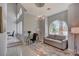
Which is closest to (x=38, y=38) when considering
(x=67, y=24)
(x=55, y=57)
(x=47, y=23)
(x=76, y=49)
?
(x=47, y=23)

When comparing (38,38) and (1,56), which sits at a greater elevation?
(38,38)

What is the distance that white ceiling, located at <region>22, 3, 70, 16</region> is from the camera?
9.63ft

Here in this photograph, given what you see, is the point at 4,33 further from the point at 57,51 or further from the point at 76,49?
the point at 76,49

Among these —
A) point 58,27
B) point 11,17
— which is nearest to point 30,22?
point 11,17

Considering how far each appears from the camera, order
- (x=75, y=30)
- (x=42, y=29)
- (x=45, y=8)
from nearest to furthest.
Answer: (x=75, y=30) < (x=45, y=8) < (x=42, y=29)

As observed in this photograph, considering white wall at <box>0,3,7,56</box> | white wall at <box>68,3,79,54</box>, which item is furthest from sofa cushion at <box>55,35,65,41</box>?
white wall at <box>0,3,7,56</box>

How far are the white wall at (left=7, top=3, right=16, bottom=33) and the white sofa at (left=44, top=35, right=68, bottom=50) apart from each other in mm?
950

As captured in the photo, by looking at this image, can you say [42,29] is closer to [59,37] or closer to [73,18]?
[59,37]

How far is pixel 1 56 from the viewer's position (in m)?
2.89

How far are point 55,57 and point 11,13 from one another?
1.67 metres

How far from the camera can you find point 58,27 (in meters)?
3.07

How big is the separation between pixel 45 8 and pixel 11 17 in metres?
0.95

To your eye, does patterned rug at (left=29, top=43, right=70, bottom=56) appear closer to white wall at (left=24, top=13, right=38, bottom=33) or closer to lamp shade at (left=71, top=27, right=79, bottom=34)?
white wall at (left=24, top=13, right=38, bottom=33)

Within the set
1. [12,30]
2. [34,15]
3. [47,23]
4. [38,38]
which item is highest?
[34,15]
